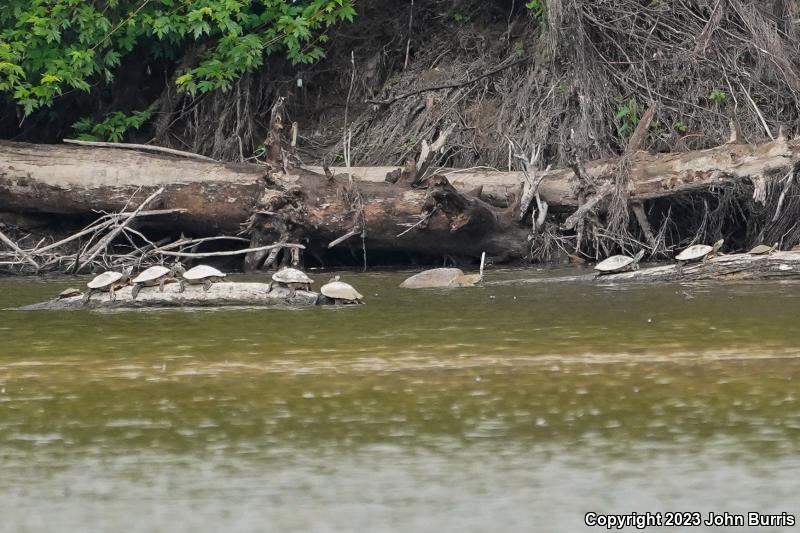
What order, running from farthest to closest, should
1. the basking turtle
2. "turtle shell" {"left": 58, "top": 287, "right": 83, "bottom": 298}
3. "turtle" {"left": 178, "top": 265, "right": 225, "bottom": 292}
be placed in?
1. the basking turtle
2. "turtle shell" {"left": 58, "top": 287, "right": 83, "bottom": 298}
3. "turtle" {"left": 178, "top": 265, "right": 225, "bottom": 292}

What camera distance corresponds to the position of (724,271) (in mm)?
12305

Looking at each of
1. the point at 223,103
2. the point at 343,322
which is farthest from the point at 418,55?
the point at 343,322

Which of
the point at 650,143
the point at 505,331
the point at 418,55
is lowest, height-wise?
the point at 505,331

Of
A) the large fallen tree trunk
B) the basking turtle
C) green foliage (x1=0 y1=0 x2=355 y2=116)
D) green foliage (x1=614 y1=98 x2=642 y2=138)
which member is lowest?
the basking turtle

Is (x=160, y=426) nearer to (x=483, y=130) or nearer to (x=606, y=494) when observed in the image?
(x=606, y=494)

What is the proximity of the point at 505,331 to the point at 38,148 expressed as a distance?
7.60 m

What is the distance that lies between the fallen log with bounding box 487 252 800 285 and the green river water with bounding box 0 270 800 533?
1.37 meters

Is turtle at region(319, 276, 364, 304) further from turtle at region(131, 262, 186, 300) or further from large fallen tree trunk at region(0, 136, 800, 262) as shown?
large fallen tree trunk at region(0, 136, 800, 262)

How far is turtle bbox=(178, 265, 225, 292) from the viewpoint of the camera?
1109cm

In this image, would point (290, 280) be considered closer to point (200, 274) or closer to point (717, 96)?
point (200, 274)

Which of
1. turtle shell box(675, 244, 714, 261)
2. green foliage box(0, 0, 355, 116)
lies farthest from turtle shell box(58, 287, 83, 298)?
turtle shell box(675, 244, 714, 261)

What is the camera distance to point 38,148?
15.1 m

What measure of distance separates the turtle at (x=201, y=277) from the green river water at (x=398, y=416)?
46 centimetres

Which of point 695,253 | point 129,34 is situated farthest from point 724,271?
point 129,34
